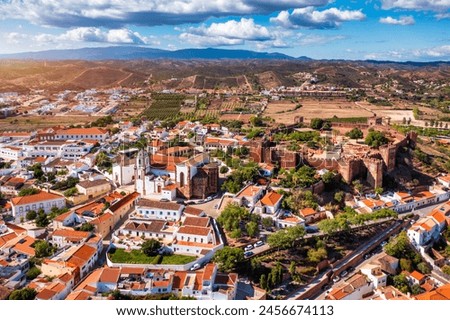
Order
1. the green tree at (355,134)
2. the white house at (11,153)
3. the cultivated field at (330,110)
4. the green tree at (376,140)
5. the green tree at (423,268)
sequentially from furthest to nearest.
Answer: the cultivated field at (330,110) → the green tree at (355,134) → the white house at (11,153) → the green tree at (376,140) → the green tree at (423,268)

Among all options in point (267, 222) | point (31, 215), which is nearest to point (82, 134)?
point (31, 215)

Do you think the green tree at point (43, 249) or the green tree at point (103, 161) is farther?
the green tree at point (103, 161)

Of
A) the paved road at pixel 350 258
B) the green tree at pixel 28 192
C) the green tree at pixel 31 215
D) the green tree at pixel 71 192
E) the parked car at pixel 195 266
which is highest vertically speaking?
the green tree at pixel 28 192

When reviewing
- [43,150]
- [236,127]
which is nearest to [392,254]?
[236,127]

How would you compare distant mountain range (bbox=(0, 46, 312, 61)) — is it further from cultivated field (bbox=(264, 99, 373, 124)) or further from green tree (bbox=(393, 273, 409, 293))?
green tree (bbox=(393, 273, 409, 293))

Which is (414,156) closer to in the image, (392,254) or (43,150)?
(392,254)

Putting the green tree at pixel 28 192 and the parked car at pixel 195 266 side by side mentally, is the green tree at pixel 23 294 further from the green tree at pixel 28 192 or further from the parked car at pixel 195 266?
the green tree at pixel 28 192

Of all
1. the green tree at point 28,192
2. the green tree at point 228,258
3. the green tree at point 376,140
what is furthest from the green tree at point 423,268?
the green tree at point 28,192

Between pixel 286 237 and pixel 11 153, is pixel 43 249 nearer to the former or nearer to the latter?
pixel 286 237
